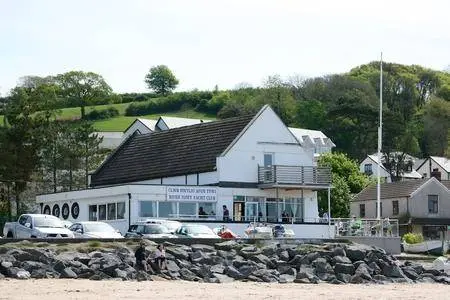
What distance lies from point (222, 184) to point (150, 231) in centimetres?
1384

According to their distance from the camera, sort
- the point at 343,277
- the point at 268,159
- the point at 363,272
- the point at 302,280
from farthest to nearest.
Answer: the point at 268,159 < the point at 363,272 < the point at 343,277 < the point at 302,280

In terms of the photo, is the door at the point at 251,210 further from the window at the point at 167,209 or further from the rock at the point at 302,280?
the rock at the point at 302,280

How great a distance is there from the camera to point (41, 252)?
136 feet

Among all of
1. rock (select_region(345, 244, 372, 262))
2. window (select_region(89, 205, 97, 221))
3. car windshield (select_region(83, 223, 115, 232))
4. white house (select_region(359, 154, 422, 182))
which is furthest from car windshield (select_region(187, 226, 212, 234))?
white house (select_region(359, 154, 422, 182))

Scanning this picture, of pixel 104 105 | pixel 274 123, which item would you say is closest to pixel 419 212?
pixel 274 123

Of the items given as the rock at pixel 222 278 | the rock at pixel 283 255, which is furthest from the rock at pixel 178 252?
the rock at pixel 283 255

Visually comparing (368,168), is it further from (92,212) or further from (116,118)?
(92,212)

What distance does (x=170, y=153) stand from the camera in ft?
234

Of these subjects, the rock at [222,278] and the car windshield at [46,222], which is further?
the car windshield at [46,222]

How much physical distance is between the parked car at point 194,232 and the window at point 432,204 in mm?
46150

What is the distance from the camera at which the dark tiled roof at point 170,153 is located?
224 feet

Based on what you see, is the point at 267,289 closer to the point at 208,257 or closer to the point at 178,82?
the point at 208,257

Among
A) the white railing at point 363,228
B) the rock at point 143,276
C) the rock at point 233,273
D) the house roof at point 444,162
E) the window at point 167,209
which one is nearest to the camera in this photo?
the rock at point 143,276

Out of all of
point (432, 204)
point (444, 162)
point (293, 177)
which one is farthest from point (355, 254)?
point (444, 162)
